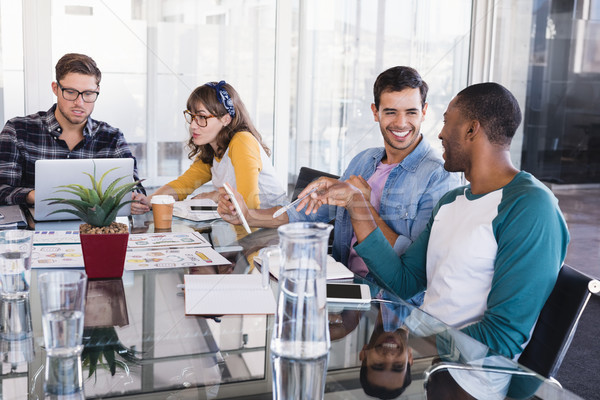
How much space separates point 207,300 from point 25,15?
219 cm

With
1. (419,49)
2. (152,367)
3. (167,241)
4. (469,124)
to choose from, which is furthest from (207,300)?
(419,49)

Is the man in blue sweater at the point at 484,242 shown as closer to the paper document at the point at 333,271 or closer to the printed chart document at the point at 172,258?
the paper document at the point at 333,271

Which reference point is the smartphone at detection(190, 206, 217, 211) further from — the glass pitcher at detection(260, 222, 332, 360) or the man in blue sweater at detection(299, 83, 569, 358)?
the glass pitcher at detection(260, 222, 332, 360)

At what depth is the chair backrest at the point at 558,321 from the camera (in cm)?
120

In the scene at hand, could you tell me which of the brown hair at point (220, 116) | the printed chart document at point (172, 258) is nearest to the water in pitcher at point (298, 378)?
the printed chart document at point (172, 258)

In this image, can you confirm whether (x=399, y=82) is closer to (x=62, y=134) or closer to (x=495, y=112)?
(x=495, y=112)

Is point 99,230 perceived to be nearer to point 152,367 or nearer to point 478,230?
point 152,367

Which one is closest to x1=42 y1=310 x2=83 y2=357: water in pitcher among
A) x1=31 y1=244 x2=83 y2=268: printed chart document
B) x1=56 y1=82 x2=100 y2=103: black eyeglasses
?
x1=31 y1=244 x2=83 y2=268: printed chart document

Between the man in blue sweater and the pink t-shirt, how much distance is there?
0.26ft

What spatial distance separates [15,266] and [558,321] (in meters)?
1.00

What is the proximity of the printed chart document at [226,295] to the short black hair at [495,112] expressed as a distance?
573 millimetres

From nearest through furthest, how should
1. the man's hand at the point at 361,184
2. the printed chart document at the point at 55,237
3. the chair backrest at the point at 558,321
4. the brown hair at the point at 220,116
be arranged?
the chair backrest at the point at 558,321 → the printed chart document at the point at 55,237 → the man's hand at the point at 361,184 → the brown hair at the point at 220,116

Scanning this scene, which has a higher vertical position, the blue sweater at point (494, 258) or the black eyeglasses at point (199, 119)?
the black eyeglasses at point (199, 119)

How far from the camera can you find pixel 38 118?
102 inches
